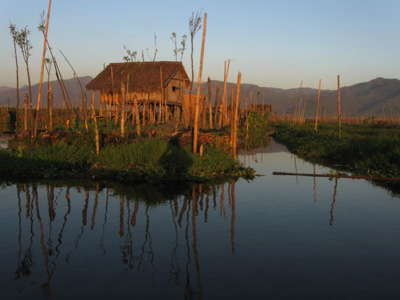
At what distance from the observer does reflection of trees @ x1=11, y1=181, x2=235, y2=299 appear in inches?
172

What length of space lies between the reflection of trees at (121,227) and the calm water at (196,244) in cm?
2

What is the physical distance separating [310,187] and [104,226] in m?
5.81

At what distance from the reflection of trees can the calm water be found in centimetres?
2

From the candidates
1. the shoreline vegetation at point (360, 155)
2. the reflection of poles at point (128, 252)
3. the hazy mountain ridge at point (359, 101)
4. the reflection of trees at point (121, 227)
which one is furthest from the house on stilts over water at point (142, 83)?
the hazy mountain ridge at point (359, 101)

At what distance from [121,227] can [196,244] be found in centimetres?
141

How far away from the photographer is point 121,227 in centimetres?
588

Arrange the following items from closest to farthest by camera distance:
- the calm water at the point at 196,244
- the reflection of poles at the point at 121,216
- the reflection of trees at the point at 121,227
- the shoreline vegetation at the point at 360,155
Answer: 1. the calm water at the point at 196,244
2. the reflection of trees at the point at 121,227
3. the reflection of poles at the point at 121,216
4. the shoreline vegetation at the point at 360,155

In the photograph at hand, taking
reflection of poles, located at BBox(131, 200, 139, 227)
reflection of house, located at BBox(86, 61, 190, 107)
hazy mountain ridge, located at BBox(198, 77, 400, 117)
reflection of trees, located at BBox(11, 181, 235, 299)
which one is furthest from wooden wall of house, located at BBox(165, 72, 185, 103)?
hazy mountain ridge, located at BBox(198, 77, 400, 117)

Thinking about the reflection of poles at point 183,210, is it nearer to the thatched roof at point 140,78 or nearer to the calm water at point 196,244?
the calm water at point 196,244

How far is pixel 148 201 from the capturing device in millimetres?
7613

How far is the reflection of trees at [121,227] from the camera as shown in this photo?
4371 mm

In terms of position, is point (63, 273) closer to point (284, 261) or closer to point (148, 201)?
point (284, 261)

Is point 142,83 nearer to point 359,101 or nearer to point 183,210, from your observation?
point 183,210

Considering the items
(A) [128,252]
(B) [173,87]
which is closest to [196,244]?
→ (A) [128,252]
